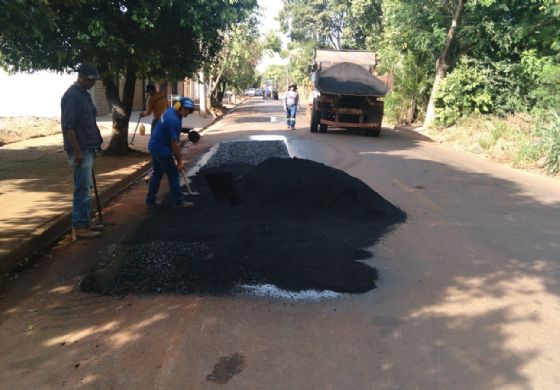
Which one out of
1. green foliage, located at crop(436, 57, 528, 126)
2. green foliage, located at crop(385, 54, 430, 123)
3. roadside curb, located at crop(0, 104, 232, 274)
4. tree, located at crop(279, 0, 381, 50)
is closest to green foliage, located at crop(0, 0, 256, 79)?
roadside curb, located at crop(0, 104, 232, 274)

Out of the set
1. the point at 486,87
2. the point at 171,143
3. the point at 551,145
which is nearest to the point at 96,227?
the point at 171,143

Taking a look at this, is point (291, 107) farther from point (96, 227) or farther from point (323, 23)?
point (323, 23)

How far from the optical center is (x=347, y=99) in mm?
17516

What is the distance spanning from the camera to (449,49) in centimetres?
1850

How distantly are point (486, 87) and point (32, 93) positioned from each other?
18740 millimetres

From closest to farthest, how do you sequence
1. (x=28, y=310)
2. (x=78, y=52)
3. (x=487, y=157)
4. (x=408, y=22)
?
(x=28, y=310) → (x=78, y=52) → (x=487, y=157) → (x=408, y=22)

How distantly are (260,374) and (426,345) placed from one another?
3.71 feet

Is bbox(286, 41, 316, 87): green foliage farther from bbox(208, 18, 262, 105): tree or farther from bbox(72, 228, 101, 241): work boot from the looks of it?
bbox(72, 228, 101, 241): work boot

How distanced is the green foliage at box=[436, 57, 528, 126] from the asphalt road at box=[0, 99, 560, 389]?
12751 mm

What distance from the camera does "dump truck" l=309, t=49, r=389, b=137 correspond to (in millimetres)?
16953

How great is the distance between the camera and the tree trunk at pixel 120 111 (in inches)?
446

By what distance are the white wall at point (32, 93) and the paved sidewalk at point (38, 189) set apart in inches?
382

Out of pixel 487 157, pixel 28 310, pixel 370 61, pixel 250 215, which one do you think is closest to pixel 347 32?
pixel 370 61

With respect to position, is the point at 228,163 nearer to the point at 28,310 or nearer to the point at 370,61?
the point at 28,310
